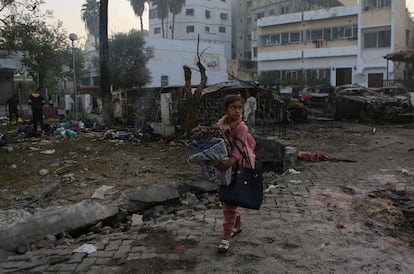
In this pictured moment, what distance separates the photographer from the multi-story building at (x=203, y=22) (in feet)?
187

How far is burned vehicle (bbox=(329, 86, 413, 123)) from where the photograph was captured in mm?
15102

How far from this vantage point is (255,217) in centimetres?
463

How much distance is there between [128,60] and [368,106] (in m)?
21.7

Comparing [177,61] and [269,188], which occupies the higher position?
[177,61]

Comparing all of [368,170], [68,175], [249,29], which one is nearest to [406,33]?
[249,29]

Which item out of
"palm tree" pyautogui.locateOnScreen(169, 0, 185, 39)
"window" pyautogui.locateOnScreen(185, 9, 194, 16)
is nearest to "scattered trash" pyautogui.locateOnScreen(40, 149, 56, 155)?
"palm tree" pyautogui.locateOnScreen(169, 0, 185, 39)

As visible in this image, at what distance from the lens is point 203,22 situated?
57.4m

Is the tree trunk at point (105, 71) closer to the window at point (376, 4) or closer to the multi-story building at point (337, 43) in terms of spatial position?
the multi-story building at point (337, 43)

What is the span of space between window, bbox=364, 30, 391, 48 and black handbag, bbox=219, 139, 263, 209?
3230 centimetres

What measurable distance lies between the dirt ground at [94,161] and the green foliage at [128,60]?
693 inches

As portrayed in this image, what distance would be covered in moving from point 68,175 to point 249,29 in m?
53.6

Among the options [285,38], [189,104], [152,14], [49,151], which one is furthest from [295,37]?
[49,151]

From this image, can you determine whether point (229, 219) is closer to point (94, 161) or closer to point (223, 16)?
point (94, 161)

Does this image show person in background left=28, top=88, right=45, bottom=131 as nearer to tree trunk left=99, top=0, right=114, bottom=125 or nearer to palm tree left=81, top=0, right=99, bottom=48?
tree trunk left=99, top=0, right=114, bottom=125
